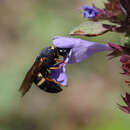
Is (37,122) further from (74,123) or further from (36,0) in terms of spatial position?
(36,0)

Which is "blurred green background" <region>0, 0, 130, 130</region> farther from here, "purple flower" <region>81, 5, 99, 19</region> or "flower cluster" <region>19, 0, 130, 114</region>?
A: "purple flower" <region>81, 5, 99, 19</region>

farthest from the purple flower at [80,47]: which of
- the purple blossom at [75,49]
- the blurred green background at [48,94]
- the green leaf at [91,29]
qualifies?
the blurred green background at [48,94]

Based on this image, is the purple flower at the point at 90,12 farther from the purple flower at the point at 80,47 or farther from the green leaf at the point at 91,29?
the purple flower at the point at 80,47

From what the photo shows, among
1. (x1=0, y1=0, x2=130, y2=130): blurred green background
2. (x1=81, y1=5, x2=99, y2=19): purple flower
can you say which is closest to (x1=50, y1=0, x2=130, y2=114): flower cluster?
(x1=81, y1=5, x2=99, y2=19): purple flower

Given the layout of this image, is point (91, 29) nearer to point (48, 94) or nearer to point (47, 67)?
point (47, 67)

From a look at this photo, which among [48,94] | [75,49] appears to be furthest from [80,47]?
[48,94]

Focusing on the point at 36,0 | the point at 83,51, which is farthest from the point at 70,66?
the point at 83,51
